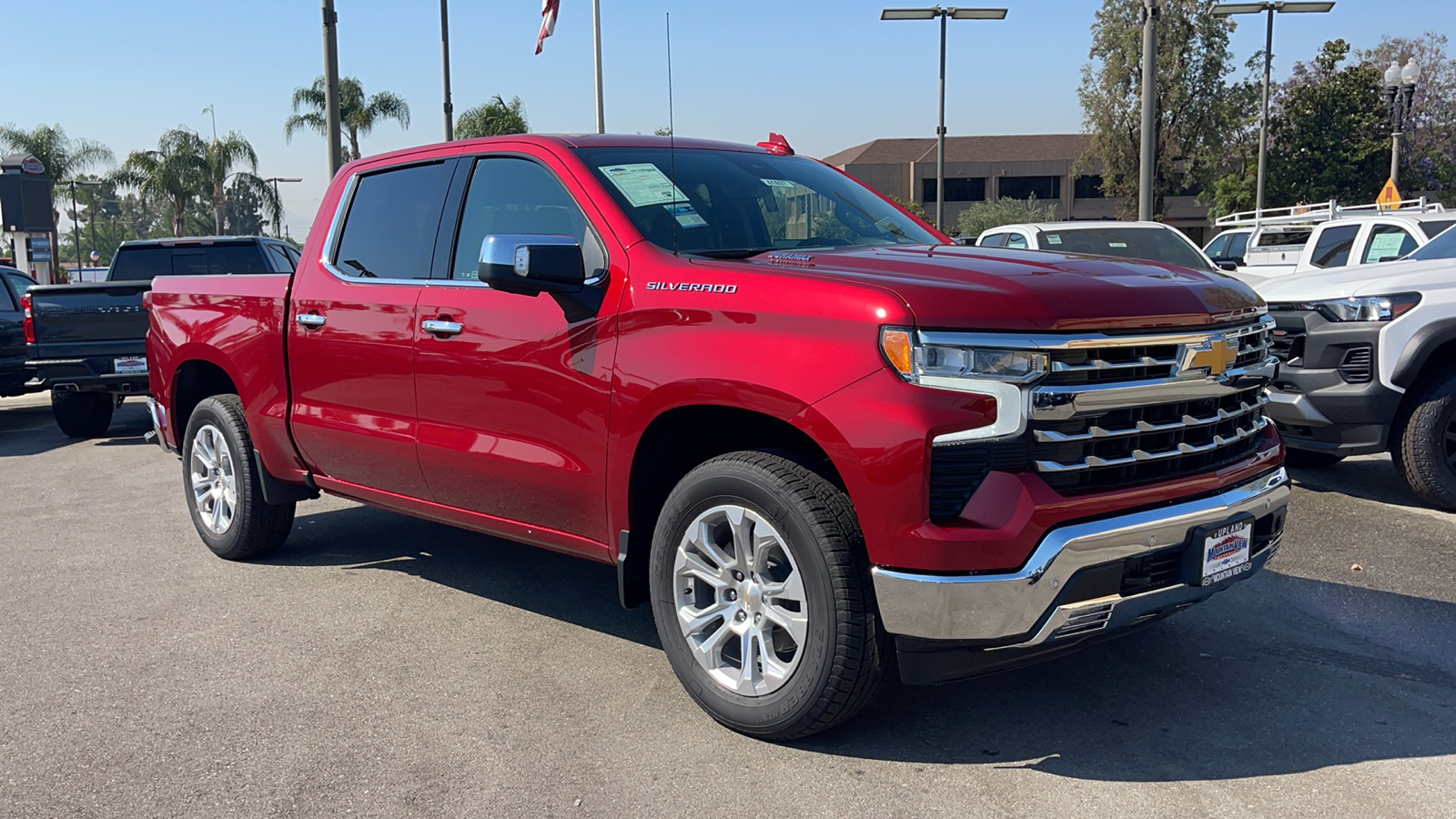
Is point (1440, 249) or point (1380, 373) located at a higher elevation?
point (1440, 249)

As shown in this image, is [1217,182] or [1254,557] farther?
[1217,182]

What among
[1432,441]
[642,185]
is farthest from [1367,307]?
[642,185]

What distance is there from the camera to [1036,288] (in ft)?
10.7

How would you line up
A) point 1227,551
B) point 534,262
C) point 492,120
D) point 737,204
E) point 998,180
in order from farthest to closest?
point 998,180 < point 492,120 < point 737,204 < point 534,262 < point 1227,551

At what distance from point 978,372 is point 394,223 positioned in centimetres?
292

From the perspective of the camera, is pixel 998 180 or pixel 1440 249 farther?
pixel 998 180

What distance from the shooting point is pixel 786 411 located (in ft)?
11.2

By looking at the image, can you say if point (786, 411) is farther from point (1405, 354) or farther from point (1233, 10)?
point (1233, 10)

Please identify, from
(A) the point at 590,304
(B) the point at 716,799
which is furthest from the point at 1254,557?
(A) the point at 590,304

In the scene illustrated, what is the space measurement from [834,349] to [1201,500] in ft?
4.02

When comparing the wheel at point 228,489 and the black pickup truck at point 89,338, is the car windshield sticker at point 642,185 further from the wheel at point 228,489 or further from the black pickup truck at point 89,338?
the black pickup truck at point 89,338

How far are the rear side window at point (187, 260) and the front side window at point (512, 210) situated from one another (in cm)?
857

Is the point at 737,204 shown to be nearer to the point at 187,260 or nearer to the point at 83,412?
the point at 83,412

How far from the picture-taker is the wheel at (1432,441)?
638 cm
